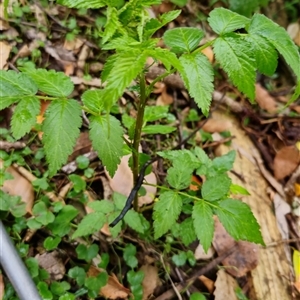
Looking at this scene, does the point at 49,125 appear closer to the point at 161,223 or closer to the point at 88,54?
the point at 161,223

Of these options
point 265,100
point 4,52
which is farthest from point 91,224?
point 265,100

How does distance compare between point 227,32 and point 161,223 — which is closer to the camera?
point 227,32

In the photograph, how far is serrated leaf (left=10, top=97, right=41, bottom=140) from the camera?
1131 millimetres

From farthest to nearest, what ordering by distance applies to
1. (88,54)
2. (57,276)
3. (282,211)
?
(88,54) → (282,211) → (57,276)

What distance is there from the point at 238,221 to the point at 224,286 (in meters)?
0.54

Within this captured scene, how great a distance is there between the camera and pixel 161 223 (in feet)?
4.51

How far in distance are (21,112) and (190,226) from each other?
74 cm

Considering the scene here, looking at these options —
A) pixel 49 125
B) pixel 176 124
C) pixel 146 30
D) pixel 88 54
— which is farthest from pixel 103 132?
pixel 88 54

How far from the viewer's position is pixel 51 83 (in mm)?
1197

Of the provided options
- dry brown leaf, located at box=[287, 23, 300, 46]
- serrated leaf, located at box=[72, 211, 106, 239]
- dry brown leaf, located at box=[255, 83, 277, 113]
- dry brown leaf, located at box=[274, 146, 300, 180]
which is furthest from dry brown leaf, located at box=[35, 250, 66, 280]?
dry brown leaf, located at box=[287, 23, 300, 46]

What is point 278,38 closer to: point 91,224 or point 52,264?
point 91,224

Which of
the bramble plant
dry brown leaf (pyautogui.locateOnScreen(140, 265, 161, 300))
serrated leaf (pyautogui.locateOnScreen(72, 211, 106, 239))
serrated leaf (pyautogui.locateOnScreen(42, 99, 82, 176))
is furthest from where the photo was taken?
dry brown leaf (pyautogui.locateOnScreen(140, 265, 161, 300))

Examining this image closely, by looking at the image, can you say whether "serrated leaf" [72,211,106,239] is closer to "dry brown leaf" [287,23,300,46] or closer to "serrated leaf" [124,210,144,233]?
"serrated leaf" [124,210,144,233]

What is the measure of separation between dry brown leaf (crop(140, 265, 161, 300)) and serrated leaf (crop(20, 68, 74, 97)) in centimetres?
92
